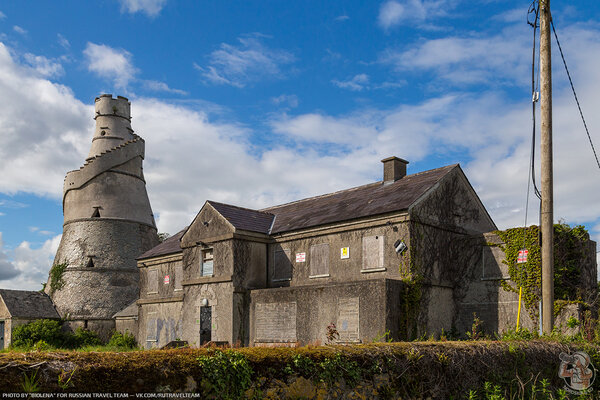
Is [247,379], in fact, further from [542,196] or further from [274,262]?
[274,262]

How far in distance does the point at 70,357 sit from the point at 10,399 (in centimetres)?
81

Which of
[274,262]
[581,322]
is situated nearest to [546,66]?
[581,322]

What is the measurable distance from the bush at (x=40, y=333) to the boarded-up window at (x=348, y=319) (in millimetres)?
27633

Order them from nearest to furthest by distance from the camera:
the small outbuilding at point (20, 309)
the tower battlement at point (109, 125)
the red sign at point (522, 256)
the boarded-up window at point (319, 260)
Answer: the red sign at point (522, 256) → the boarded-up window at point (319, 260) → the small outbuilding at point (20, 309) → the tower battlement at point (109, 125)

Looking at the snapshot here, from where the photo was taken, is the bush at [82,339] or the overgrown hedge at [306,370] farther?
the bush at [82,339]

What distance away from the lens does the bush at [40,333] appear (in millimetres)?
40831

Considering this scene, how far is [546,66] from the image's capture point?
1543 cm

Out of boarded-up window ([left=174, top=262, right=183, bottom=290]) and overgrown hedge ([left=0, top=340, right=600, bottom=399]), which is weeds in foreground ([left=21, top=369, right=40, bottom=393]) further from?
boarded-up window ([left=174, top=262, right=183, bottom=290])

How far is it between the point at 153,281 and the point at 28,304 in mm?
16283

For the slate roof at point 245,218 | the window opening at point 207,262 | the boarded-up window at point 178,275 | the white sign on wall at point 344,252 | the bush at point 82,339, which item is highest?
the slate roof at point 245,218

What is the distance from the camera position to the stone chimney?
91.3 feet

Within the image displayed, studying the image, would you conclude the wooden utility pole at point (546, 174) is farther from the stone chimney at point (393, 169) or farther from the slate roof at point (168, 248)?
the slate roof at point (168, 248)

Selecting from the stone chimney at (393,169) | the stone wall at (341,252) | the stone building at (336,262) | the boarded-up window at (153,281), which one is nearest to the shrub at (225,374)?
the stone building at (336,262)
